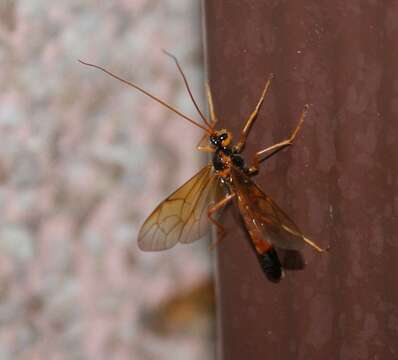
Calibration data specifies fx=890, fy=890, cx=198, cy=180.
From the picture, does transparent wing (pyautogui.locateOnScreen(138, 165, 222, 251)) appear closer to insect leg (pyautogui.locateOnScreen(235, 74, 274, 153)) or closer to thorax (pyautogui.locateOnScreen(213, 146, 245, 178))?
thorax (pyautogui.locateOnScreen(213, 146, 245, 178))

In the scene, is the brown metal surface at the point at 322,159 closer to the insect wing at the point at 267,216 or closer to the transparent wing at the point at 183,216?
the insect wing at the point at 267,216

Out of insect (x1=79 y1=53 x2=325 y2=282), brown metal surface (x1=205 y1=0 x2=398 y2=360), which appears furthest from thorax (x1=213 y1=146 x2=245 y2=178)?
brown metal surface (x1=205 y1=0 x2=398 y2=360)

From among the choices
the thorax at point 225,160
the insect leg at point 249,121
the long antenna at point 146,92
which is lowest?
the insect leg at point 249,121

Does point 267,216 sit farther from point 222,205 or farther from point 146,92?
point 146,92

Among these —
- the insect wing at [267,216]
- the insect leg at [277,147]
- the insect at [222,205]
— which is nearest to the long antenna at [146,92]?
the insect at [222,205]

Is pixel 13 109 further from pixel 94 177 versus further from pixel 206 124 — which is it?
pixel 206 124

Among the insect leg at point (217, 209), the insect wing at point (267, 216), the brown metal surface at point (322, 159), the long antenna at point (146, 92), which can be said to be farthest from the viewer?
the long antenna at point (146, 92)

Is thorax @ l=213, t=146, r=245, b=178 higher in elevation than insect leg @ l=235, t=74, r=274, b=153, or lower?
higher
